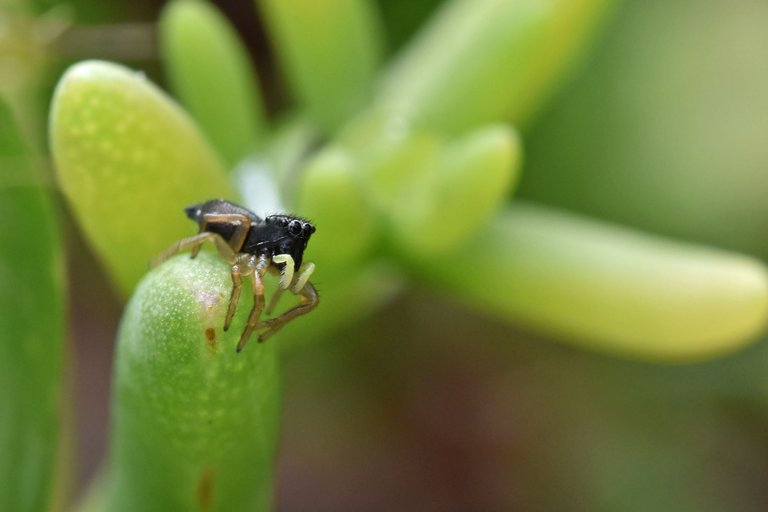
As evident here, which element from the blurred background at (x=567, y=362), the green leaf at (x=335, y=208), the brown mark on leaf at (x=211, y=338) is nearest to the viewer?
the brown mark on leaf at (x=211, y=338)

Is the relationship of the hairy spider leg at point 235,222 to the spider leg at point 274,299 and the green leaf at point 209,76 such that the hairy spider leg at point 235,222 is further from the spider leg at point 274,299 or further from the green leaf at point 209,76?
the green leaf at point 209,76

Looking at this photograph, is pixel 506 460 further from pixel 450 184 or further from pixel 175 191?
pixel 175 191

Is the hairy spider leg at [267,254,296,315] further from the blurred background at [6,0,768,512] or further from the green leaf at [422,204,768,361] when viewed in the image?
the blurred background at [6,0,768,512]

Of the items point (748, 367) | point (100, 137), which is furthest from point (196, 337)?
point (748, 367)

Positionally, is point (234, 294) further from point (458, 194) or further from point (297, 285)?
point (458, 194)

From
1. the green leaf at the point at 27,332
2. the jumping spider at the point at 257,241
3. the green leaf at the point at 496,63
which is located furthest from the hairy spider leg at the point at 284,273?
the green leaf at the point at 496,63

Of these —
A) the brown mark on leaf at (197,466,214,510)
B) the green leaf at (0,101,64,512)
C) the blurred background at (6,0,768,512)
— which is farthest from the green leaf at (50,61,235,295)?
the blurred background at (6,0,768,512)
